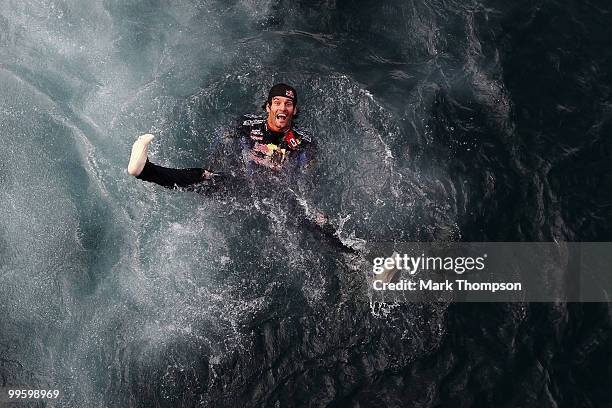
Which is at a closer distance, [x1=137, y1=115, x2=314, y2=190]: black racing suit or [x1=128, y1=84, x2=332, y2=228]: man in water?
[x1=128, y1=84, x2=332, y2=228]: man in water

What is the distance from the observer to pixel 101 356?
10.3m

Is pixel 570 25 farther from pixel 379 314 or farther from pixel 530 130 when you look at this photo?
pixel 379 314

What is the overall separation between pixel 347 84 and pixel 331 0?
2.30m

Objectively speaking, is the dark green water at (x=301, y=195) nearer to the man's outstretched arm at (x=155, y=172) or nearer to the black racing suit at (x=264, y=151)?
the black racing suit at (x=264, y=151)

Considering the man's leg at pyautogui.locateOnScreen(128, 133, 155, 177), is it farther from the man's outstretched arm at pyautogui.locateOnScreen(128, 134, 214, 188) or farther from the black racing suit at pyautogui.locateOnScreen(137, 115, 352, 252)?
the black racing suit at pyautogui.locateOnScreen(137, 115, 352, 252)

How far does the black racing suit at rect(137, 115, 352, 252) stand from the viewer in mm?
10539

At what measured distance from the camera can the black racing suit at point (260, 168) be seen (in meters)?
10.5

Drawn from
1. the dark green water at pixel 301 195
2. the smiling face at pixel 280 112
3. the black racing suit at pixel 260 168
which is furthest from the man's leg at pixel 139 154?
the dark green water at pixel 301 195

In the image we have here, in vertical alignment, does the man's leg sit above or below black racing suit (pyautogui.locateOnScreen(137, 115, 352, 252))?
below

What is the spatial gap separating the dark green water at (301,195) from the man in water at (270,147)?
0.78 m

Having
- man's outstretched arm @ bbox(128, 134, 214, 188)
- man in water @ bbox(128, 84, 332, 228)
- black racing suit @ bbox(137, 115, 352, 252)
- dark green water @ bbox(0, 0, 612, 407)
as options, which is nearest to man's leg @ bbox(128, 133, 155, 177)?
man's outstretched arm @ bbox(128, 134, 214, 188)

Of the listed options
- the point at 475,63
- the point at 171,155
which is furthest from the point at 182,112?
the point at 475,63

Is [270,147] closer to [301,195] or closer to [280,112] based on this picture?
[280,112]

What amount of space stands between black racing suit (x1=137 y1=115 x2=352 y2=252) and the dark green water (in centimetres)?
37
